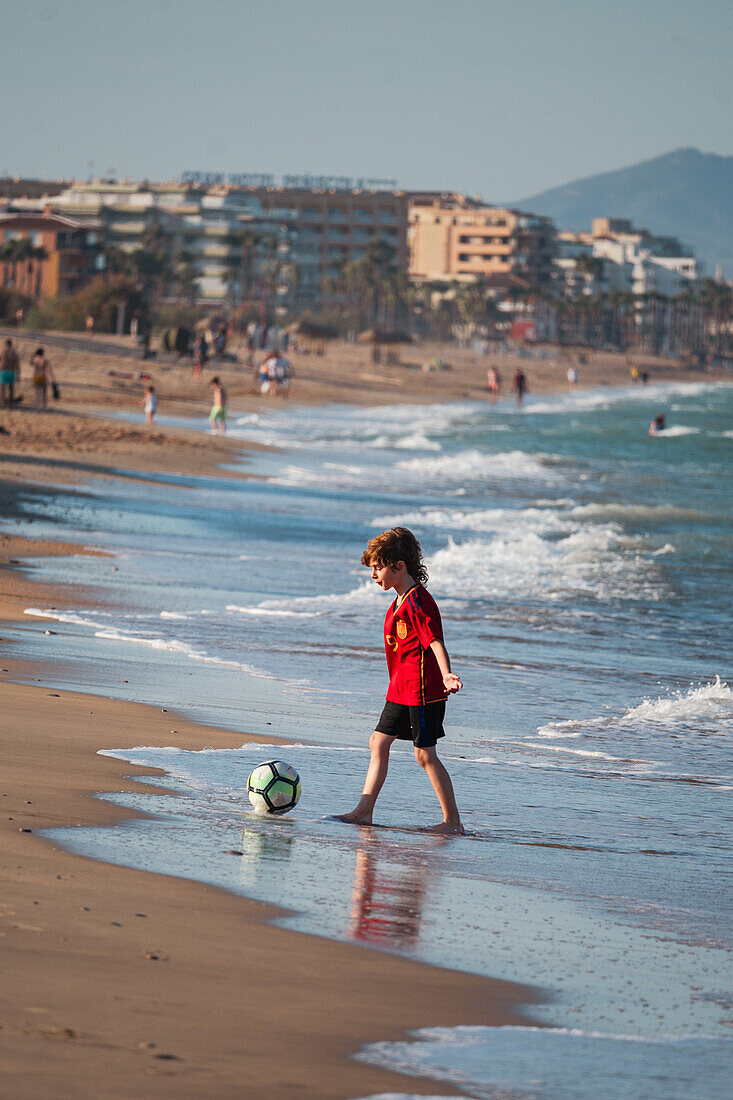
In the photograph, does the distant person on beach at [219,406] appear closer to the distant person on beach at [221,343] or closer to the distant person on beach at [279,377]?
the distant person on beach at [279,377]

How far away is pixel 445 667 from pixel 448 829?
77cm

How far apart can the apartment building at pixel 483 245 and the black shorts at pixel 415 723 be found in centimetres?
17389

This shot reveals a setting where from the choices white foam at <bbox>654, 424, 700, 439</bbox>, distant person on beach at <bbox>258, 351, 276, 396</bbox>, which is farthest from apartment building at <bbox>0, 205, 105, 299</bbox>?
white foam at <bbox>654, 424, 700, 439</bbox>

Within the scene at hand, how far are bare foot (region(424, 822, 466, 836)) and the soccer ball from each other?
66cm

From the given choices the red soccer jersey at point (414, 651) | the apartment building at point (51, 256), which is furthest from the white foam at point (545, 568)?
the apartment building at point (51, 256)

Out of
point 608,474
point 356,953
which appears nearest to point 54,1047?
point 356,953

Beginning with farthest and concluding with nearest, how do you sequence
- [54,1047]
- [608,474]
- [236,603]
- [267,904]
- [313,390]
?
1. [313,390]
2. [608,474]
3. [236,603]
4. [267,904]
5. [54,1047]

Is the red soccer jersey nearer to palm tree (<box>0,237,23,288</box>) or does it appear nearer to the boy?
the boy

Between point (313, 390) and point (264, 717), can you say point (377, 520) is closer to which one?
point (264, 717)

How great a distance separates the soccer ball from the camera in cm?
664

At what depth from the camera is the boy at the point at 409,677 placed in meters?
6.74

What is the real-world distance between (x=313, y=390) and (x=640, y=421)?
17.2 metres

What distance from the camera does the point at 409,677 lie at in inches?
268

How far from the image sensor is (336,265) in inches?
6373
